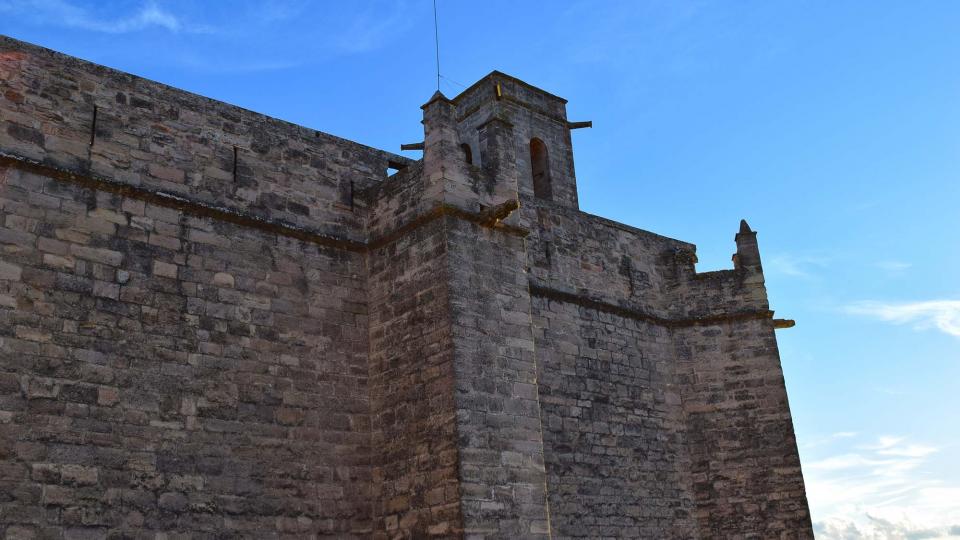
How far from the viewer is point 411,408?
28.0 ft

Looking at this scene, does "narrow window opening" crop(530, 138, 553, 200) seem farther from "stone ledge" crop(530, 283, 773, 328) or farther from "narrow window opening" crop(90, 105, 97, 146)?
"narrow window opening" crop(90, 105, 97, 146)

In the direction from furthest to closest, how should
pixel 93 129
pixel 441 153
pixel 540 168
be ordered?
pixel 540 168
pixel 441 153
pixel 93 129

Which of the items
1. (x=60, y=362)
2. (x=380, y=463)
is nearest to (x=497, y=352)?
(x=380, y=463)

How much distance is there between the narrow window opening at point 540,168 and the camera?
14.5 metres

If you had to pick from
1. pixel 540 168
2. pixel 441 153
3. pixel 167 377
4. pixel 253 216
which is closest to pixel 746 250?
pixel 540 168

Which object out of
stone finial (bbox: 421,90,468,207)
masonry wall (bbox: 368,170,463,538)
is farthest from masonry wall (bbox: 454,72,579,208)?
masonry wall (bbox: 368,170,463,538)

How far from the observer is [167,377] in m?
7.75

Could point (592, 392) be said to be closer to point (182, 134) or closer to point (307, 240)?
point (307, 240)

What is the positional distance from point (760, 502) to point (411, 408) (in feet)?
18.3

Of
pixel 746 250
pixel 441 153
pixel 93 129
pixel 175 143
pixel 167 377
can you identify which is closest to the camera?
pixel 167 377

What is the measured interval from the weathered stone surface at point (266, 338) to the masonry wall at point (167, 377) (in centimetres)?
2

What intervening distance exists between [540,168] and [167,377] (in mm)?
8288

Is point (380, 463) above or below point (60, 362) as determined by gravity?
below

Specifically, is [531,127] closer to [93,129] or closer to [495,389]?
[495,389]
